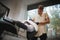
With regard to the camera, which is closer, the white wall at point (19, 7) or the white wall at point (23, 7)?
the white wall at point (19, 7)

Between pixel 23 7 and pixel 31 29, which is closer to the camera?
pixel 31 29

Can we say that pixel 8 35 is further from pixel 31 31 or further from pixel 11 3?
pixel 11 3

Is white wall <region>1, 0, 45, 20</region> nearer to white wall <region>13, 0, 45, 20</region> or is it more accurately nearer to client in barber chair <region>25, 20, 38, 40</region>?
white wall <region>13, 0, 45, 20</region>

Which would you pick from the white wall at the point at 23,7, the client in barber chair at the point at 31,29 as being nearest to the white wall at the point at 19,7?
the white wall at the point at 23,7

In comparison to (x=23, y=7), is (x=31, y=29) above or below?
below

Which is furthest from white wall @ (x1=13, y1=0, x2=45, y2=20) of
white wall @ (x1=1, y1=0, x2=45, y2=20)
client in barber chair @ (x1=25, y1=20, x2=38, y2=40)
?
client in barber chair @ (x1=25, y1=20, x2=38, y2=40)

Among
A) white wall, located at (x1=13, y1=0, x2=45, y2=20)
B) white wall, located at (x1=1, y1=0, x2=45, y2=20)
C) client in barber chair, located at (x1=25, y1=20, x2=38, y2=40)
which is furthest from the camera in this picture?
white wall, located at (x1=13, y1=0, x2=45, y2=20)

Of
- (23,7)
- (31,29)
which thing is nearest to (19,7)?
(23,7)

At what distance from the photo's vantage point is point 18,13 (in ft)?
6.55

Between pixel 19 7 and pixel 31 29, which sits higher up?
pixel 19 7

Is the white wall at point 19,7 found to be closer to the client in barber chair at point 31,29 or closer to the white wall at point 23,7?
the white wall at point 23,7

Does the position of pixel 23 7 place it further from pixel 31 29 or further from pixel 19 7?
pixel 31 29

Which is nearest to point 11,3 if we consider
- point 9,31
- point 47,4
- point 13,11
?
point 13,11

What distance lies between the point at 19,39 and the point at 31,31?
0.18m
